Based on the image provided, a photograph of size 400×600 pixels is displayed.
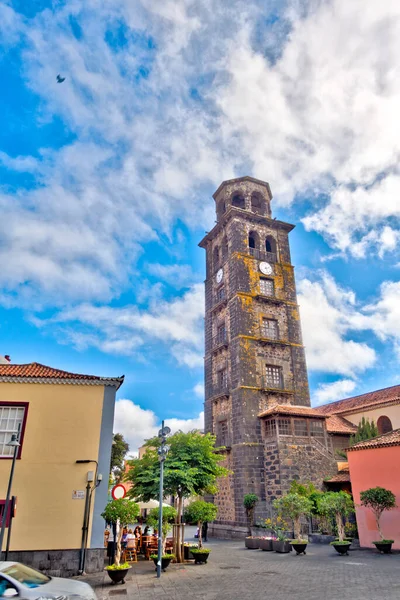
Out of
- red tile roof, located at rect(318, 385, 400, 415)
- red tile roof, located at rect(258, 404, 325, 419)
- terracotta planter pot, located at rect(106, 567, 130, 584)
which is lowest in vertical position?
terracotta planter pot, located at rect(106, 567, 130, 584)

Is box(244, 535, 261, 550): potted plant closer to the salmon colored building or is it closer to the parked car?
the salmon colored building

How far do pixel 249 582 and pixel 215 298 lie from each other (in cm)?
2786

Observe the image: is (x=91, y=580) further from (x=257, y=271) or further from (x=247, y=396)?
(x=257, y=271)

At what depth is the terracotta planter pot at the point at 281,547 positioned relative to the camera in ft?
64.1

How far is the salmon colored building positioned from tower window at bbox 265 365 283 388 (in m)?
10.9

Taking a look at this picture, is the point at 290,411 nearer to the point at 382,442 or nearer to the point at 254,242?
the point at 382,442

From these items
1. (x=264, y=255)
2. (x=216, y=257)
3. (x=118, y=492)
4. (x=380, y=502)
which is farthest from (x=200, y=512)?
(x=216, y=257)

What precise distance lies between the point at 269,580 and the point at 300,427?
1761 centimetres

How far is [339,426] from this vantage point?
107 ft

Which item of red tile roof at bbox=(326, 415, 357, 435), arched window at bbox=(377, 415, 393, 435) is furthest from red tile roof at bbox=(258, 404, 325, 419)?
arched window at bbox=(377, 415, 393, 435)

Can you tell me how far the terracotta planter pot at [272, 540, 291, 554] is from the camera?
1953 cm

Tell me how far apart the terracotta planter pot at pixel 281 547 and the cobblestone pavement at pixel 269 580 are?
2.07 m

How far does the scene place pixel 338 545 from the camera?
690 inches

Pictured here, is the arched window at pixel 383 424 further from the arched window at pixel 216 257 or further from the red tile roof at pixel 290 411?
the arched window at pixel 216 257
